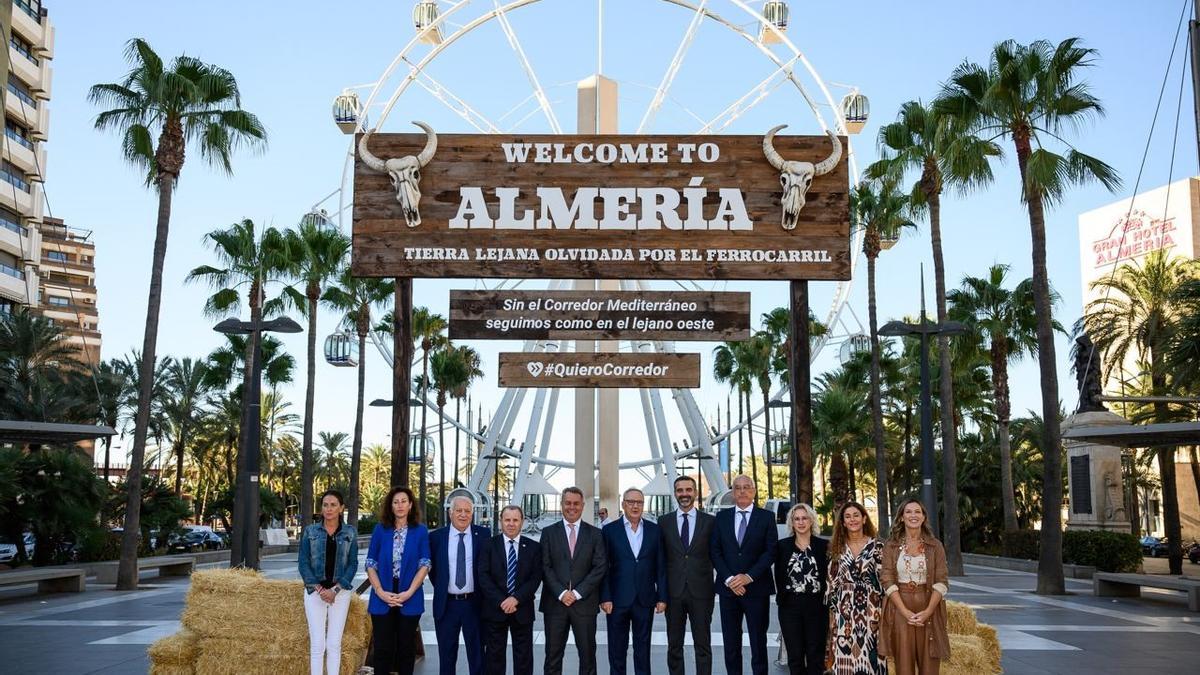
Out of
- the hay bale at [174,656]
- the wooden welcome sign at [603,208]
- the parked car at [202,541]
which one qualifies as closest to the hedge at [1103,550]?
the wooden welcome sign at [603,208]

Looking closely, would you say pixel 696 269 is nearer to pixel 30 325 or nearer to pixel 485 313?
pixel 485 313

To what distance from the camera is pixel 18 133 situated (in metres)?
57.2

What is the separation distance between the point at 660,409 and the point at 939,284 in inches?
421

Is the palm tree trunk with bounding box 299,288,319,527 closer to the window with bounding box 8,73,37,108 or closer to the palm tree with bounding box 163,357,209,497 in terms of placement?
the palm tree with bounding box 163,357,209,497

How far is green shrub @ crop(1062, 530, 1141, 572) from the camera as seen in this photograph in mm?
28062

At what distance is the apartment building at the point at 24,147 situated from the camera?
2178 inches

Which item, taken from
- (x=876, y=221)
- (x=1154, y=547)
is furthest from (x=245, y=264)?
(x=1154, y=547)

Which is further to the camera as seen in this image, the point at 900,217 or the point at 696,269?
the point at 900,217

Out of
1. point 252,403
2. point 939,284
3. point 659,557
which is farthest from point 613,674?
point 939,284

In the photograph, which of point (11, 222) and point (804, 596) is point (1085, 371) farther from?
point (11, 222)

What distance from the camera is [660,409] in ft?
124

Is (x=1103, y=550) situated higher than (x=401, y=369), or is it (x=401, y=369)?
(x=401, y=369)

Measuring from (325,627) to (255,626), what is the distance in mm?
1023

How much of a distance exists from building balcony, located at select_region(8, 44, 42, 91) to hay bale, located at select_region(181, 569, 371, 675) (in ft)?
176
